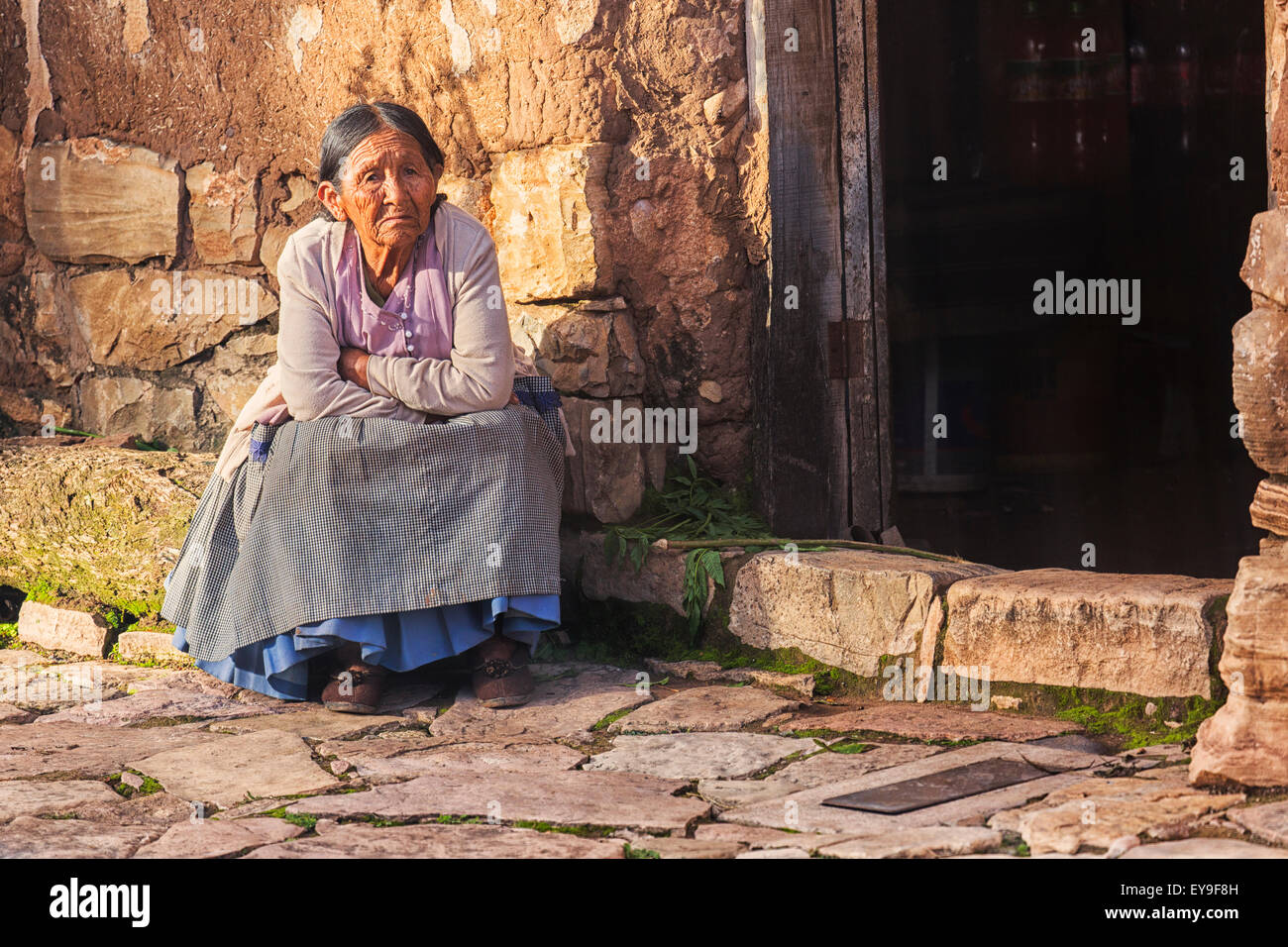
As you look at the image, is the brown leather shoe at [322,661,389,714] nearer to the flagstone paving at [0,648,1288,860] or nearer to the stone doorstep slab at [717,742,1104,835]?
the flagstone paving at [0,648,1288,860]

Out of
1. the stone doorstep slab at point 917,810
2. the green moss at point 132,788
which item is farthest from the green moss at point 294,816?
the stone doorstep slab at point 917,810

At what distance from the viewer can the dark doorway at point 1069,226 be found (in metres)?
6.55

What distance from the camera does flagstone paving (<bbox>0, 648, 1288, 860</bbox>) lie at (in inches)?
87.3

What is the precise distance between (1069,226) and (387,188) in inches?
175

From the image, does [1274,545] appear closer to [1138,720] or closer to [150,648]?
[1138,720]

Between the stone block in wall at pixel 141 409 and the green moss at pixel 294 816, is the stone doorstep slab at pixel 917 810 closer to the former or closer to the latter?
the green moss at pixel 294 816

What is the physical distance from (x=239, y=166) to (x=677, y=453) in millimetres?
1786

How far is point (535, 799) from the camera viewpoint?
99.8 inches

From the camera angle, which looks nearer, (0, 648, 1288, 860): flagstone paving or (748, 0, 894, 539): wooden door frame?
(0, 648, 1288, 860): flagstone paving

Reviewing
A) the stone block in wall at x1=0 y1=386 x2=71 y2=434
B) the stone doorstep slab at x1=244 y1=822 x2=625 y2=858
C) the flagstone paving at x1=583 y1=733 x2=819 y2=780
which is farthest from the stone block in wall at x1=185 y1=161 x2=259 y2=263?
the stone doorstep slab at x1=244 y1=822 x2=625 y2=858

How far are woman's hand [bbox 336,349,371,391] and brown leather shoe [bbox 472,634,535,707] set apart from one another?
0.75m

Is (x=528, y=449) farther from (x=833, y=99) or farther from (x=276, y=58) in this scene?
(x=276, y=58)

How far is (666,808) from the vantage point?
8.11 ft

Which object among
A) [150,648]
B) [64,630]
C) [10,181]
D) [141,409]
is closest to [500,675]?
[150,648]
